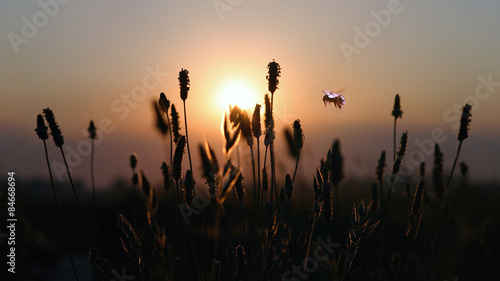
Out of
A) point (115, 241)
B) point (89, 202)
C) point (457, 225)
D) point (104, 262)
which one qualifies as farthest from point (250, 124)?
point (89, 202)

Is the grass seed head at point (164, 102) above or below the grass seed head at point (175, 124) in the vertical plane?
above

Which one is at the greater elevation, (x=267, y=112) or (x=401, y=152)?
(x=267, y=112)

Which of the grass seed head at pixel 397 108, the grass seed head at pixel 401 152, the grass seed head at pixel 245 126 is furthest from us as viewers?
the grass seed head at pixel 397 108

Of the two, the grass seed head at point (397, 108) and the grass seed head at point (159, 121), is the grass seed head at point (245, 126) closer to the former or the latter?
the grass seed head at point (159, 121)

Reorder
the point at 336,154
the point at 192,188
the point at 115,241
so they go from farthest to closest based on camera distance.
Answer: the point at 115,241 < the point at 336,154 < the point at 192,188

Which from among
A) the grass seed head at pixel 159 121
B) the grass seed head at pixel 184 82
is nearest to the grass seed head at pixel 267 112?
the grass seed head at pixel 184 82

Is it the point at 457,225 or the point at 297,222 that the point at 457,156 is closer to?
the point at 457,225

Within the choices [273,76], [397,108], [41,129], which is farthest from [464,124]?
[41,129]

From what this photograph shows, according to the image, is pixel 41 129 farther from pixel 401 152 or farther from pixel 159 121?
pixel 401 152

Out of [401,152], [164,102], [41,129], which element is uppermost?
[164,102]

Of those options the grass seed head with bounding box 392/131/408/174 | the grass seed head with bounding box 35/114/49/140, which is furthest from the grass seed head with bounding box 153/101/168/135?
the grass seed head with bounding box 392/131/408/174

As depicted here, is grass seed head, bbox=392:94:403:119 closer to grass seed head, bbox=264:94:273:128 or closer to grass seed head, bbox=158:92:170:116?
grass seed head, bbox=264:94:273:128
